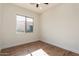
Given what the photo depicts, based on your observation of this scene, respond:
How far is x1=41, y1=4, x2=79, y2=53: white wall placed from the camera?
8.48ft

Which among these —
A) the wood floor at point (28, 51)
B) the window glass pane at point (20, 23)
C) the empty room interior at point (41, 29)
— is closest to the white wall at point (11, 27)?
the empty room interior at point (41, 29)

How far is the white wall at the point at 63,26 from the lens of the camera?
2584 mm

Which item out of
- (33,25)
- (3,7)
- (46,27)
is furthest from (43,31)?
(3,7)

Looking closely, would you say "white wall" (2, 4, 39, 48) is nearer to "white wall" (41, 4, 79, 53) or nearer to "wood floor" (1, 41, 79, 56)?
"wood floor" (1, 41, 79, 56)

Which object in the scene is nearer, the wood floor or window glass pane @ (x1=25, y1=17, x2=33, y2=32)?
the wood floor

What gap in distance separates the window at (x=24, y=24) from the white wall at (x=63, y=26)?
3.06ft

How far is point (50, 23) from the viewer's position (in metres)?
3.76

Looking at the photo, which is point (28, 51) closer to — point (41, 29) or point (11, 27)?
point (11, 27)

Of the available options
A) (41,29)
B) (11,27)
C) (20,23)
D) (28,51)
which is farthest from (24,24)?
(28,51)

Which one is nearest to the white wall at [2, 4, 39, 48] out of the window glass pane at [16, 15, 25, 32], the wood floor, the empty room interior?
the empty room interior

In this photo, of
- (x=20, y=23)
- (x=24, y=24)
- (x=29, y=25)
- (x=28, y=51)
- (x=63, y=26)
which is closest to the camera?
(x=28, y=51)

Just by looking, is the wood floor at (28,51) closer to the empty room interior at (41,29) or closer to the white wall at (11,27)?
the empty room interior at (41,29)

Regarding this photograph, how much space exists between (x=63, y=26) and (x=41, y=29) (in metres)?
1.76

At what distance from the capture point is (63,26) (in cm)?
304
